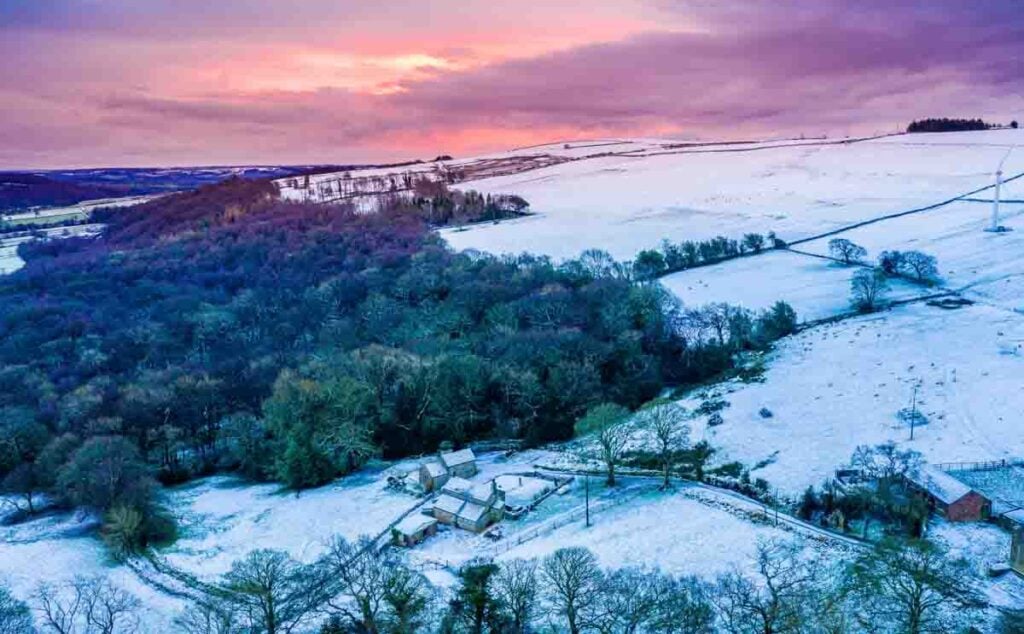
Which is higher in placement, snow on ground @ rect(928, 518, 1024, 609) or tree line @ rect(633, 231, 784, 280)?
tree line @ rect(633, 231, 784, 280)

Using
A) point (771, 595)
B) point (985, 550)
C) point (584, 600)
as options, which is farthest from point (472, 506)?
point (985, 550)

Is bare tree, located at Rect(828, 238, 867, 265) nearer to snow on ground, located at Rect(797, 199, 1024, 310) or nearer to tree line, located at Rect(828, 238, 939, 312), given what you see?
tree line, located at Rect(828, 238, 939, 312)

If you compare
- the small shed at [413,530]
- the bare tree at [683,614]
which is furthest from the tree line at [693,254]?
the bare tree at [683,614]

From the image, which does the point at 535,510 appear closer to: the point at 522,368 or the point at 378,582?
the point at 378,582

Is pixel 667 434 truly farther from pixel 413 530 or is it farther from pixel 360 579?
pixel 360 579

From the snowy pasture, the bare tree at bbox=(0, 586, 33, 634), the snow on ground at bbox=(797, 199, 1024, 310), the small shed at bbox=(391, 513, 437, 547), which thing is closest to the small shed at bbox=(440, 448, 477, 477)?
the small shed at bbox=(391, 513, 437, 547)

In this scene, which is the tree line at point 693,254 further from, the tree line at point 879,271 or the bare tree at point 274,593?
the bare tree at point 274,593
